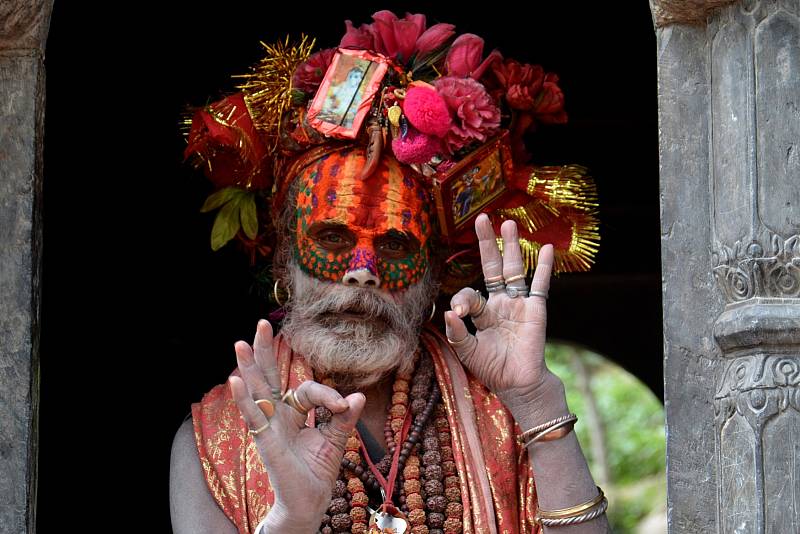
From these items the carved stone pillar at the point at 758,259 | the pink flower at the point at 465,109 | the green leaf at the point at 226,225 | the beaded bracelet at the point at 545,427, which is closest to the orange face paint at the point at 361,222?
the pink flower at the point at 465,109

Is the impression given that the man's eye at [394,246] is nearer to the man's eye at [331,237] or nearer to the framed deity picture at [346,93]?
the man's eye at [331,237]

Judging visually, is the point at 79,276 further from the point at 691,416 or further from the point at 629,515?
the point at 629,515

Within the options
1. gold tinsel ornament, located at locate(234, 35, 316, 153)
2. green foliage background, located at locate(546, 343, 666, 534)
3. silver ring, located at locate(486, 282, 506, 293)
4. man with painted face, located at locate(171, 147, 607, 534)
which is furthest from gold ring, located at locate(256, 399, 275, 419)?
green foliage background, located at locate(546, 343, 666, 534)

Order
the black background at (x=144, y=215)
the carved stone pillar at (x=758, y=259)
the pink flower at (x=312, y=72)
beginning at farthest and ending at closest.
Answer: the black background at (x=144, y=215) → the pink flower at (x=312, y=72) → the carved stone pillar at (x=758, y=259)

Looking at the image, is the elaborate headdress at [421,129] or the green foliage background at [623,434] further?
the green foliage background at [623,434]

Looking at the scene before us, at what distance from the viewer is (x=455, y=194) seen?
4273mm

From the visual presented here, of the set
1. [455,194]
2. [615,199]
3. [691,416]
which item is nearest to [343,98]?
[455,194]

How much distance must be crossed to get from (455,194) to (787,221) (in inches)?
50.4

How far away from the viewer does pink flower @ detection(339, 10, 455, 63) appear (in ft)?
14.1

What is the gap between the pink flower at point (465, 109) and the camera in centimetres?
414

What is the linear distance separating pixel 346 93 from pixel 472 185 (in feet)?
1.35

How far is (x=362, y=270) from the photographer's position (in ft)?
13.4

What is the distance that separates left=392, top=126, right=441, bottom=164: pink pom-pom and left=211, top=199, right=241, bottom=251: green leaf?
0.66 meters

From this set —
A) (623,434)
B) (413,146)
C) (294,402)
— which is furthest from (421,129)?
(623,434)
